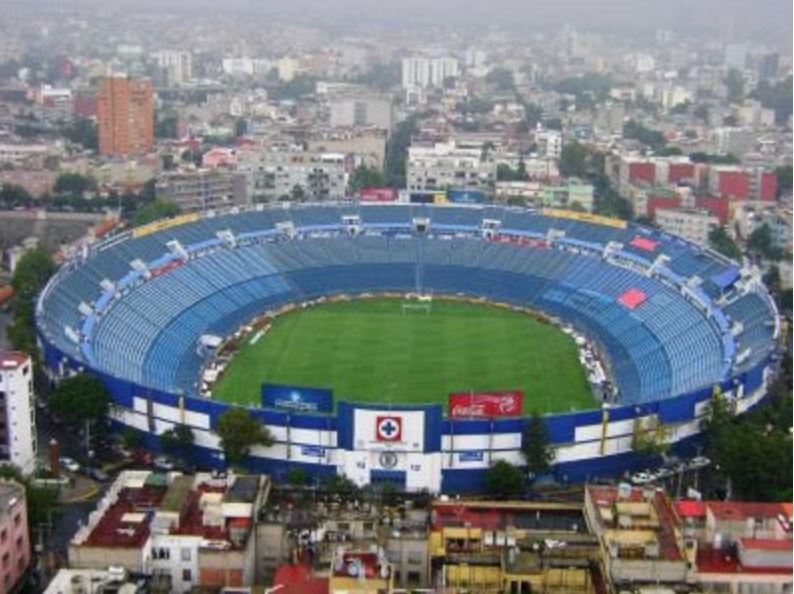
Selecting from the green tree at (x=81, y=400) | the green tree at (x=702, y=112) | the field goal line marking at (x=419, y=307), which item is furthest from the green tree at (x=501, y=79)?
the green tree at (x=81, y=400)

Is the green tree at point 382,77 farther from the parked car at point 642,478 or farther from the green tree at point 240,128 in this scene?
the parked car at point 642,478

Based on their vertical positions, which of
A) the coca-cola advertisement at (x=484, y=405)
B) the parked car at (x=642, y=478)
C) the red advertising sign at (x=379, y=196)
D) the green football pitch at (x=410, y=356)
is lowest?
the parked car at (x=642, y=478)

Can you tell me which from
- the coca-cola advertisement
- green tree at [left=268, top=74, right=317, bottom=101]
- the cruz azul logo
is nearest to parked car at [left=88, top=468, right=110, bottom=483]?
the cruz azul logo

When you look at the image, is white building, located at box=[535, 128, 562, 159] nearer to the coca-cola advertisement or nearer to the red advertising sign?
the red advertising sign

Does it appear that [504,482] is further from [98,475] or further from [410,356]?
[410,356]

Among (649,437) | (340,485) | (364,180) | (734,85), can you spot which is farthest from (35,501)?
(734,85)

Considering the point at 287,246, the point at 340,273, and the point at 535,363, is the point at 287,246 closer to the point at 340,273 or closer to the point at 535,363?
the point at 340,273

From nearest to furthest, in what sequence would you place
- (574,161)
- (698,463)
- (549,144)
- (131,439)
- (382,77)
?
(698,463) < (131,439) < (574,161) < (549,144) < (382,77)
